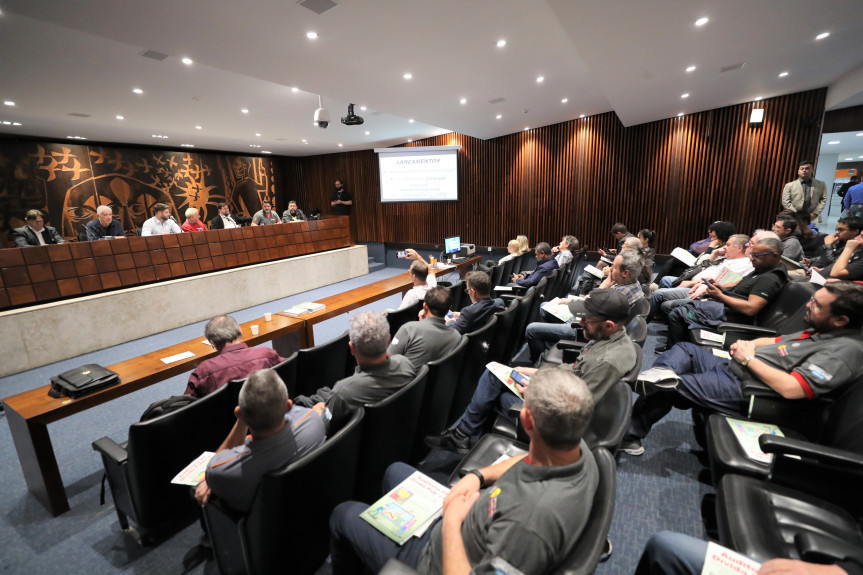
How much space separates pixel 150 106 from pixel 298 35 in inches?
155

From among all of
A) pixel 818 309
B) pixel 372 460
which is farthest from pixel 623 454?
pixel 372 460

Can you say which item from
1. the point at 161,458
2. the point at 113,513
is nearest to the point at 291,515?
the point at 161,458

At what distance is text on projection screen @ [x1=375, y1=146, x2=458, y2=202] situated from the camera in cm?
930

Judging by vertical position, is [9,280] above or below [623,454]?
above

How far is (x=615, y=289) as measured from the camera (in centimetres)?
273

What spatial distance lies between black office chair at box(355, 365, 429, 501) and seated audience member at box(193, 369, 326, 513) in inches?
13.3

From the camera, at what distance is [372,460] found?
1.76m

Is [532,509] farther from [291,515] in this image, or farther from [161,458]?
[161,458]

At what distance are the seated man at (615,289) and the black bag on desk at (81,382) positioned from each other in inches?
122

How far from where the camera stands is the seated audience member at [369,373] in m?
1.79

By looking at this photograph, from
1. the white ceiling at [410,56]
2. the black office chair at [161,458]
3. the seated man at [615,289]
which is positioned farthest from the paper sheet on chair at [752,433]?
the white ceiling at [410,56]

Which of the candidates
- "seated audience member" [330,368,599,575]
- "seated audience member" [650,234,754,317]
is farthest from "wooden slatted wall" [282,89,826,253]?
"seated audience member" [330,368,599,575]

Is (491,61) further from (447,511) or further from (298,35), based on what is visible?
(447,511)

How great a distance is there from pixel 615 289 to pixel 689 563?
1917 millimetres
